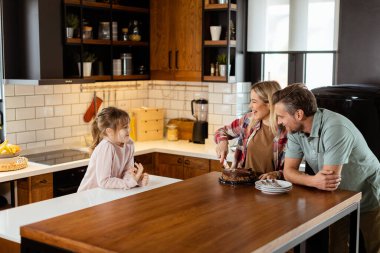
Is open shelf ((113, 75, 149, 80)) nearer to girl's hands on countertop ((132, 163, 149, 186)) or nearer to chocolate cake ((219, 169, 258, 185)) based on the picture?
girl's hands on countertop ((132, 163, 149, 186))

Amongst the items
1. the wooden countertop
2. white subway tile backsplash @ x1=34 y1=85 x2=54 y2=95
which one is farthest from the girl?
white subway tile backsplash @ x1=34 y1=85 x2=54 y2=95

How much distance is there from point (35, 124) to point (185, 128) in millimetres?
1582

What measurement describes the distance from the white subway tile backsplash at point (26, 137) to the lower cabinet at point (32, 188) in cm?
74

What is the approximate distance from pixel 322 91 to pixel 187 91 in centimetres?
223

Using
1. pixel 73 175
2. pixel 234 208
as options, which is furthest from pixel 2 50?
pixel 234 208

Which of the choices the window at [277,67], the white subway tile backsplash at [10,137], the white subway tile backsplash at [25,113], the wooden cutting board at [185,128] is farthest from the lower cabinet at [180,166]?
the white subway tile backsplash at [10,137]

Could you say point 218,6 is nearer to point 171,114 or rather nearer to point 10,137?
point 171,114

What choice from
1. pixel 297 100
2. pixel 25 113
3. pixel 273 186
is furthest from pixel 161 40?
pixel 273 186

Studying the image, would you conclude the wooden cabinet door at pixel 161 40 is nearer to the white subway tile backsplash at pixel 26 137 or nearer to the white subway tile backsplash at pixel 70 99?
the white subway tile backsplash at pixel 70 99

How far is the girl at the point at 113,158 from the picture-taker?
3.26 m

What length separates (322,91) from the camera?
12.7ft

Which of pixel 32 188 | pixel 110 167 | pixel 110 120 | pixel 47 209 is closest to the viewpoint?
pixel 47 209

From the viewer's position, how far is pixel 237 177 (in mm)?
2982

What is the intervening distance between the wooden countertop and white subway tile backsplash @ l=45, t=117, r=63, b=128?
2.49 meters
